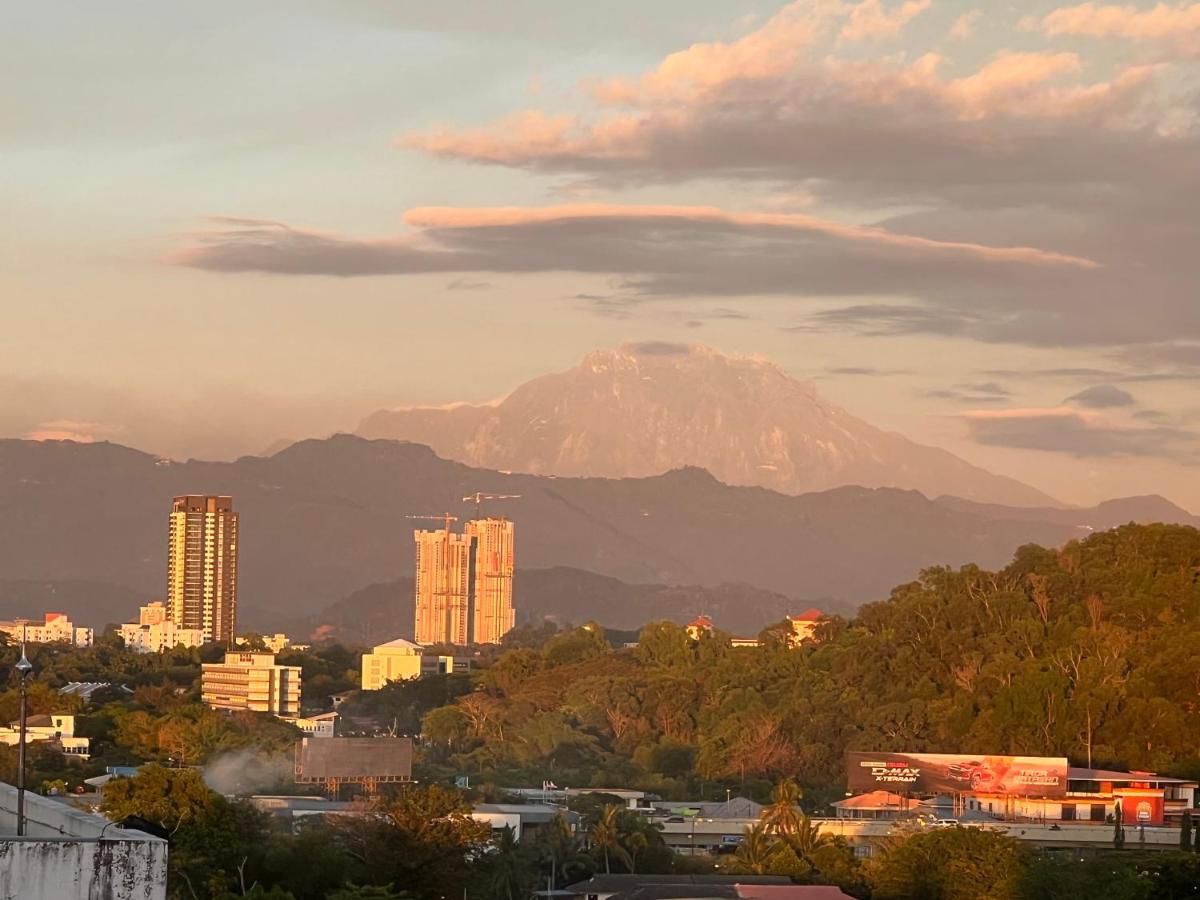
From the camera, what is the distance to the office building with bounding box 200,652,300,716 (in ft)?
500

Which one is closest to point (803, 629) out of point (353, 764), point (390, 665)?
point (390, 665)

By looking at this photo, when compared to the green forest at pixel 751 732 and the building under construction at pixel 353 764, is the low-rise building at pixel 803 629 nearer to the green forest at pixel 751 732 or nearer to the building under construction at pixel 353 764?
the green forest at pixel 751 732

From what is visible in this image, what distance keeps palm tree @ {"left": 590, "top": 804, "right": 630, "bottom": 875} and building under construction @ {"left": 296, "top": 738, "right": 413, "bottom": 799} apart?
20.3m

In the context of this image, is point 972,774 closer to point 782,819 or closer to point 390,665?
point 782,819

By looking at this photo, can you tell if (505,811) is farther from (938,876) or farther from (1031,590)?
(1031,590)

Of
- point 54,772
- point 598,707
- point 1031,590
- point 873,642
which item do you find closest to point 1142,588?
point 1031,590

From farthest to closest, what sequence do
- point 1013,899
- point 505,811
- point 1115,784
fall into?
point 1115,784 → point 505,811 → point 1013,899

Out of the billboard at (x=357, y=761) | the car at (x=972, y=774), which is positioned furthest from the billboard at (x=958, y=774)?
the billboard at (x=357, y=761)

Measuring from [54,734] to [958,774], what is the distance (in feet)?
139

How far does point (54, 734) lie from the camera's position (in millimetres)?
105688

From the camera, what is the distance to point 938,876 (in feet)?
193

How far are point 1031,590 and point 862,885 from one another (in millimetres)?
57422

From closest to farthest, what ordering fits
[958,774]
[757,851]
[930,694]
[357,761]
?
[757,851], [958,774], [357,761], [930,694]

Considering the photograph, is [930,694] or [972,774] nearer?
[972,774]
